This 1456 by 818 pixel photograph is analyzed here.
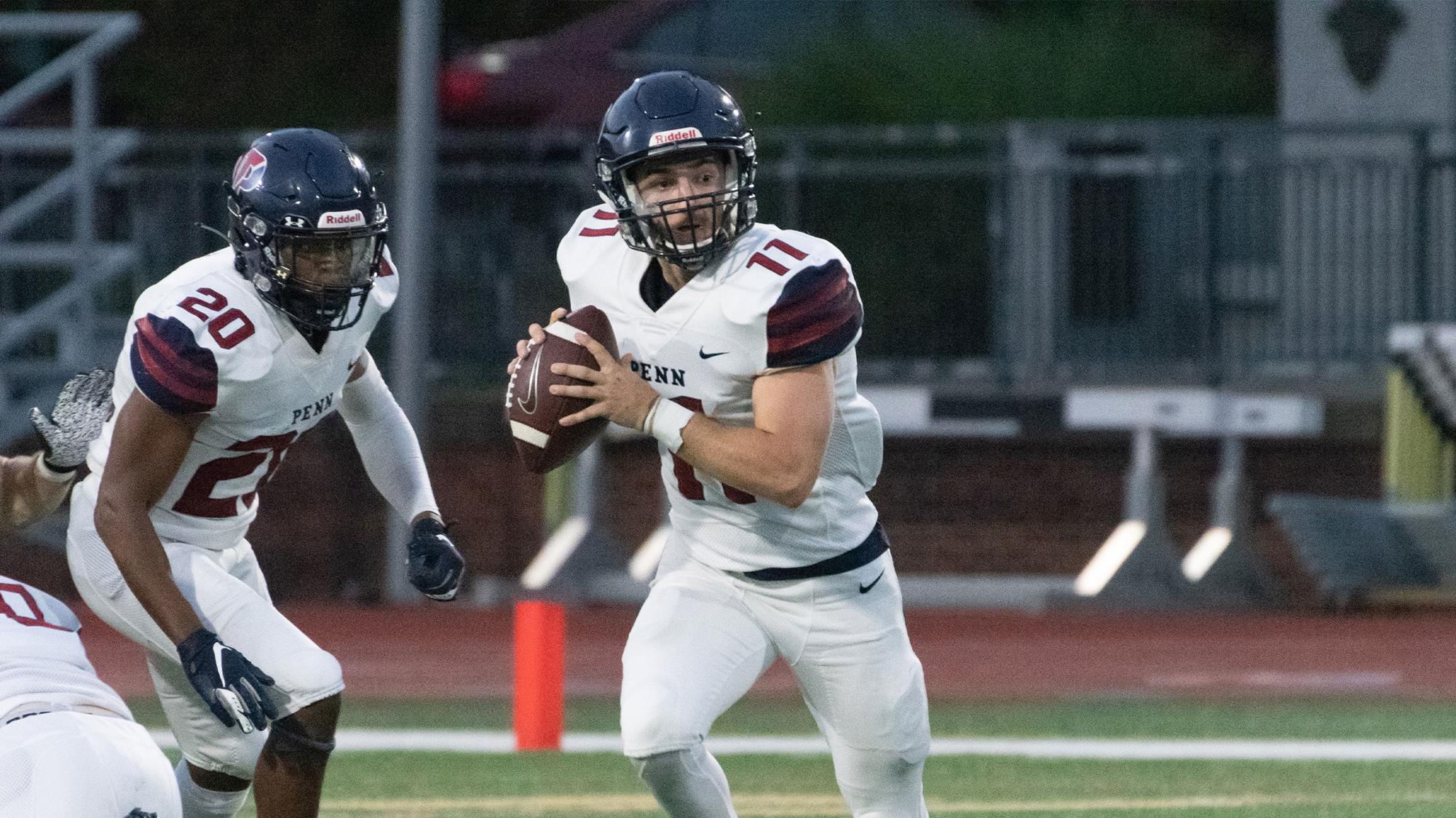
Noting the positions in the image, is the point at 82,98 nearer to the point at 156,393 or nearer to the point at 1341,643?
the point at 1341,643

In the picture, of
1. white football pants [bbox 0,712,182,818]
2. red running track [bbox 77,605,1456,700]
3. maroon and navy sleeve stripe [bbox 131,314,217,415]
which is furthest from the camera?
red running track [bbox 77,605,1456,700]

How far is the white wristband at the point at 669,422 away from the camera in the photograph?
14.7 ft

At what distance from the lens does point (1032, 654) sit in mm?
10336

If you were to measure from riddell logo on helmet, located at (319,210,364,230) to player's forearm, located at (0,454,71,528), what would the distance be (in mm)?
740

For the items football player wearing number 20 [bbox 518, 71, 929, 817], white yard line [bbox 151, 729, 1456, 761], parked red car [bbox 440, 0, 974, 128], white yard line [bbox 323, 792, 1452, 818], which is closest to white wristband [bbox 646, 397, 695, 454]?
football player wearing number 20 [bbox 518, 71, 929, 817]

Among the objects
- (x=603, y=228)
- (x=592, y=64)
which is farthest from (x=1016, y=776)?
(x=592, y=64)

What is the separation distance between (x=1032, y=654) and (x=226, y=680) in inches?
247

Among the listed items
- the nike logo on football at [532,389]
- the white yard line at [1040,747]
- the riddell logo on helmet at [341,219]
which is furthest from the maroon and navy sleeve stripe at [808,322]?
the white yard line at [1040,747]

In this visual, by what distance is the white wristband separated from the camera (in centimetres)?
448

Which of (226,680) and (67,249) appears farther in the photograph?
(67,249)

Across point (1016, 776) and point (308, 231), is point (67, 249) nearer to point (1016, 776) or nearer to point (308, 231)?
point (1016, 776)

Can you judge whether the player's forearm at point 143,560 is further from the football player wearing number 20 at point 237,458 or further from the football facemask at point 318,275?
the football facemask at point 318,275

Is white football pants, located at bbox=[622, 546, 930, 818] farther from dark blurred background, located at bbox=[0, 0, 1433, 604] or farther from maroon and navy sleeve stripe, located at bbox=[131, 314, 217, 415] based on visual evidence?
dark blurred background, located at bbox=[0, 0, 1433, 604]

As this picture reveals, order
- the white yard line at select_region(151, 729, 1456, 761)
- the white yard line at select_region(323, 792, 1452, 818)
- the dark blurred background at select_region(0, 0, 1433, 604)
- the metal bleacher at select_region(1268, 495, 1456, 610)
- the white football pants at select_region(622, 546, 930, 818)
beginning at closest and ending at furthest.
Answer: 1. the white football pants at select_region(622, 546, 930, 818)
2. the white yard line at select_region(323, 792, 1452, 818)
3. the white yard line at select_region(151, 729, 1456, 761)
4. the metal bleacher at select_region(1268, 495, 1456, 610)
5. the dark blurred background at select_region(0, 0, 1433, 604)
